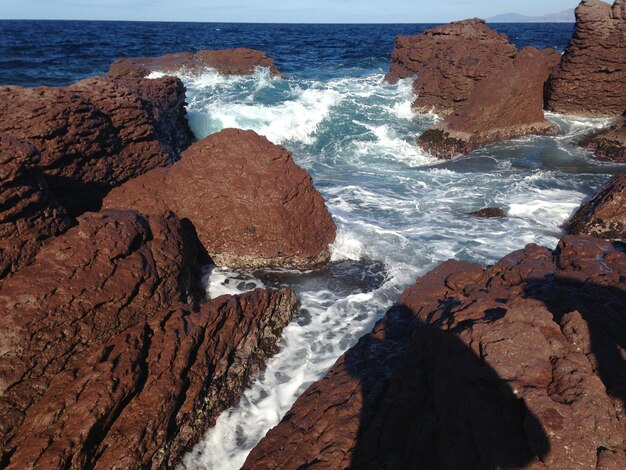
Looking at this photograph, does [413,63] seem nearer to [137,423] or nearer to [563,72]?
[563,72]

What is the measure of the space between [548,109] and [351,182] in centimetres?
813

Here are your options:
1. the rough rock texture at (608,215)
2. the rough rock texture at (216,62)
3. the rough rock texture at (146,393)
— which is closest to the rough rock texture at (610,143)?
the rough rock texture at (608,215)

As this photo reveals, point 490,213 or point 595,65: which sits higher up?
point 595,65

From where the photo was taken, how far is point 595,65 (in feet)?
41.5

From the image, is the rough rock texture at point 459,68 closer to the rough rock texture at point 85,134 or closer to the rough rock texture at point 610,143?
the rough rock texture at point 610,143

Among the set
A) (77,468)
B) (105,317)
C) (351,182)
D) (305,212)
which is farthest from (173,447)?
(351,182)

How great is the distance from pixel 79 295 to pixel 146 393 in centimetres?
91

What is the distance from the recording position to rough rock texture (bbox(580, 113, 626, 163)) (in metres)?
10.1

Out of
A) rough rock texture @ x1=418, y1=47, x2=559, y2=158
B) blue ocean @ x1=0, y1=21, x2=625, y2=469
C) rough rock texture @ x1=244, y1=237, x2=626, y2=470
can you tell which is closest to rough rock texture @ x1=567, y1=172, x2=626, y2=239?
blue ocean @ x1=0, y1=21, x2=625, y2=469

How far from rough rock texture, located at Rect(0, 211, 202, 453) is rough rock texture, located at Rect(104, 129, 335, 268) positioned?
3.69ft

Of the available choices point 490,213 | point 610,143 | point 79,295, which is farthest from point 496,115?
point 79,295

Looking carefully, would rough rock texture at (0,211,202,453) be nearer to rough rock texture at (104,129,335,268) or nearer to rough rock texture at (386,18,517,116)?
rough rock texture at (104,129,335,268)

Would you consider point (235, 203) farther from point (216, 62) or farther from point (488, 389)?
point (216, 62)

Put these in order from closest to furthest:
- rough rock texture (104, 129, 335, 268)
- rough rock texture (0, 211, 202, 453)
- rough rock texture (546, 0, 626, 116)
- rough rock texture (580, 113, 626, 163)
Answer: rough rock texture (0, 211, 202, 453) < rough rock texture (104, 129, 335, 268) < rough rock texture (580, 113, 626, 163) < rough rock texture (546, 0, 626, 116)
